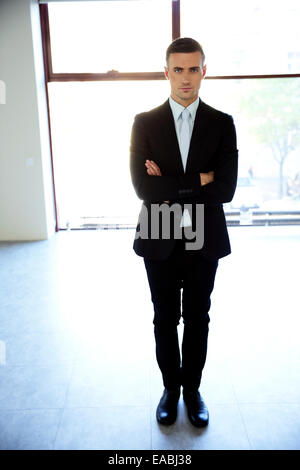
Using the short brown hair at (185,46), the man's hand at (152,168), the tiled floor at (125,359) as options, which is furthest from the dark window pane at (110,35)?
the man's hand at (152,168)

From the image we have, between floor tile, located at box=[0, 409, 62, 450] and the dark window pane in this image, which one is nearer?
floor tile, located at box=[0, 409, 62, 450]

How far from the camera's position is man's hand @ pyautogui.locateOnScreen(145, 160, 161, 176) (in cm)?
170

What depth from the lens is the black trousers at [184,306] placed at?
1.75 meters

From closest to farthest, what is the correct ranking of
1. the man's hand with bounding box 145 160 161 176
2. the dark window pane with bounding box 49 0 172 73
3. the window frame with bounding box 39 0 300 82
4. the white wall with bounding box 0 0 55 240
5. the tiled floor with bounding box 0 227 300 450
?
the man's hand with bounding box 145 160 161 176 < the tiled floor with bounding box 0 227 300 450 < the white wall with bounding box 0 0 55 240 < the dark window pane with bounding box 49 0 172 73 < the window frame with bounding box 39 0 300 82

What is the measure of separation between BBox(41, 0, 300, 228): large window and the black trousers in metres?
3.99

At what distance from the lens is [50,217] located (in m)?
5.45

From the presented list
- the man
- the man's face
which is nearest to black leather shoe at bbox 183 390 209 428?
the man

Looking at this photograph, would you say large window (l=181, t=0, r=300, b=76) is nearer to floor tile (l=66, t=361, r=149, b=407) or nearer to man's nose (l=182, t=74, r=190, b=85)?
man's nose (l=182, t=74, r=190, b=85)

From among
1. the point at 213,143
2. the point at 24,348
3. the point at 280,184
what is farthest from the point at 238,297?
the point at 280,184

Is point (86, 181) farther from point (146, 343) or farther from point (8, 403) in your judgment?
point (8, 403)

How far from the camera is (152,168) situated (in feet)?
5.57

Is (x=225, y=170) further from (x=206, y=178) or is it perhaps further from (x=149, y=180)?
(x=149, y=180)

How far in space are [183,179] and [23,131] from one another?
12.9ft
